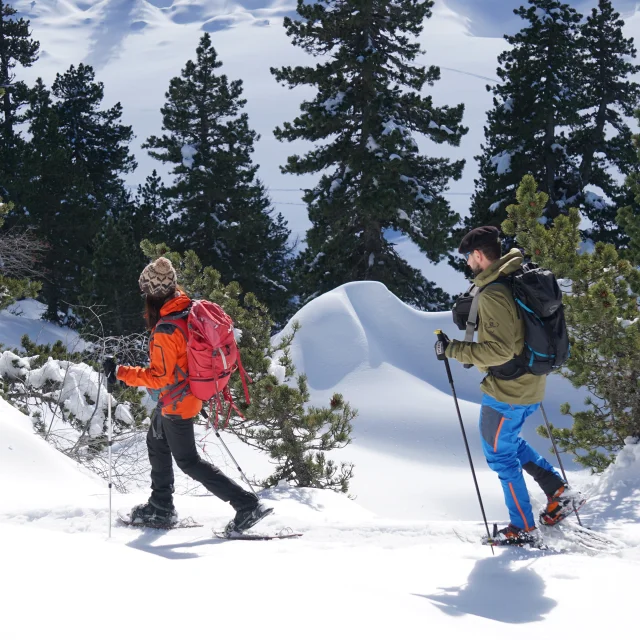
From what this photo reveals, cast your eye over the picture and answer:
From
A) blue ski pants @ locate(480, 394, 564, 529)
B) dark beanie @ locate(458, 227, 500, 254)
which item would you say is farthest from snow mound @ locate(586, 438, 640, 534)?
dark beanie @ locate(458, 227, 500, 254)

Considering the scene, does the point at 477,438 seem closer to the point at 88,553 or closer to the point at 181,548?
the point at 181,548

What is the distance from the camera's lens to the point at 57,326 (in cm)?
2678

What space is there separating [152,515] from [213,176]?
21119 millimetres

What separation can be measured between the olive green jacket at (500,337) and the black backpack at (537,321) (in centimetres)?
4

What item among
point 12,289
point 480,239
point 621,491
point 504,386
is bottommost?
point 621,491

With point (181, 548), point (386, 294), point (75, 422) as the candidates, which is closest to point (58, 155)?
point (386, 294)

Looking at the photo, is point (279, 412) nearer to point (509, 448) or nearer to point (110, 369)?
point (110, 369)

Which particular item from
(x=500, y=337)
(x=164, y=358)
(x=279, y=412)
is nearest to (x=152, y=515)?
(x=164, y=358)

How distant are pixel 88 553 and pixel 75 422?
216 inches

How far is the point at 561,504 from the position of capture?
4.20 metres

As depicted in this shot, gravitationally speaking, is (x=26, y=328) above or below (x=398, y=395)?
above

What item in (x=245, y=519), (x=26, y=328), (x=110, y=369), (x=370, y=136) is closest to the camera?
(x=110, y=369)

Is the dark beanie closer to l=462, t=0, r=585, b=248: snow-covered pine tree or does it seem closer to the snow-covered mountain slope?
the snow-covered mountain slope

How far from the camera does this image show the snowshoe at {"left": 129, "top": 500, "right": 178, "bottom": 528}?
4.49 m
